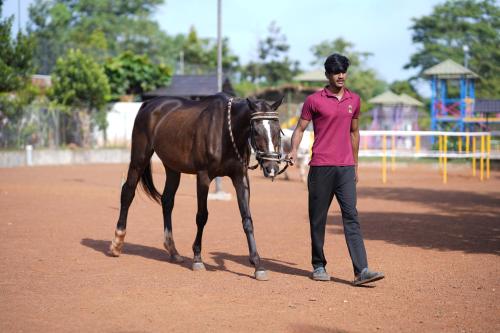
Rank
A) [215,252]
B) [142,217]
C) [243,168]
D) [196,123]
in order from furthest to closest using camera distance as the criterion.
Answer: [142,217] → [215,252] → [196,123] → [243,168]

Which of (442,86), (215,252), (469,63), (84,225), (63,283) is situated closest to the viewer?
(63,283)

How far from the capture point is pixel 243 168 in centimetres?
892

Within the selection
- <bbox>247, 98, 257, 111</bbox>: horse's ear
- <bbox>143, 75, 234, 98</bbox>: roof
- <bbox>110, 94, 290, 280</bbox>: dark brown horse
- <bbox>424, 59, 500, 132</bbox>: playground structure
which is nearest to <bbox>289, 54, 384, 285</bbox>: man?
<bbox>110, 94, 290, 280</bbox>: dark brown horse

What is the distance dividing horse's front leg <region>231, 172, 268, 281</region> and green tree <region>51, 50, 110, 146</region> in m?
31.2

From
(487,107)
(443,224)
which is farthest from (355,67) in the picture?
(443,224)

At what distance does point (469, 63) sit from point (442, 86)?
19815mm

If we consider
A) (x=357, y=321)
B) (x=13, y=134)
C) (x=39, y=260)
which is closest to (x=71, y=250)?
(x=39, y=260)

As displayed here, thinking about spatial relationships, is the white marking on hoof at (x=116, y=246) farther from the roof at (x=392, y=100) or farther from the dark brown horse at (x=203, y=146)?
the roof at (x=392, y=100)

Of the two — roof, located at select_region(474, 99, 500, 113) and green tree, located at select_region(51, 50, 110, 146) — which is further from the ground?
green tree, located at select_region(51, 50, 110, 146)

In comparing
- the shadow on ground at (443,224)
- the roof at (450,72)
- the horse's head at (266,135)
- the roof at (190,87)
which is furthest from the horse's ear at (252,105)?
the roof at (190,87)

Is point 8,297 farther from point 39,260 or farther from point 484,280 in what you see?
point 484,280

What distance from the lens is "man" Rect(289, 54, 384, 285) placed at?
7895mm

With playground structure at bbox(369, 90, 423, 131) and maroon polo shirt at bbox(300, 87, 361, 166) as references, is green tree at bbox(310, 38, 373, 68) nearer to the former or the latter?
playground structure at bbox(369, 90, 423, 131)

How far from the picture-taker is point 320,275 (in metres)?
8.07
